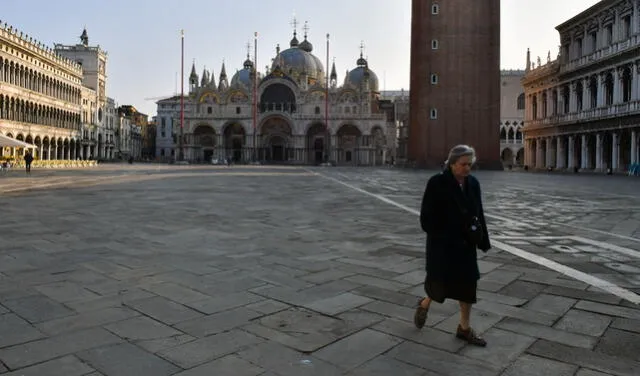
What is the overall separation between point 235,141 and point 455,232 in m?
80.2

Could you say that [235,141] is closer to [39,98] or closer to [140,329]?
[39,98]

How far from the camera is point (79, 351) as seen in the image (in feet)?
11.2

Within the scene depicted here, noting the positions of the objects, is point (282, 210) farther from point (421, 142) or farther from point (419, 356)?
point (421, 142)

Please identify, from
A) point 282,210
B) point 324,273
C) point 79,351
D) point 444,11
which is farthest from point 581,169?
point 79,351

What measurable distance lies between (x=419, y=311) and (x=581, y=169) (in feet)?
149

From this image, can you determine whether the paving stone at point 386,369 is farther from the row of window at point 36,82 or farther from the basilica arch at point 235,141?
the basilica arch at point 235,141

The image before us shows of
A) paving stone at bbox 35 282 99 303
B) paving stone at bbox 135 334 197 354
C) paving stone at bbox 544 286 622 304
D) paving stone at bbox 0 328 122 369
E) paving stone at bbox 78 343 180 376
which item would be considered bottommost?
paving stone at bbox 78 343 180 376

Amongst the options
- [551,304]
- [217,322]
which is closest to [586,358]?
[551,304]

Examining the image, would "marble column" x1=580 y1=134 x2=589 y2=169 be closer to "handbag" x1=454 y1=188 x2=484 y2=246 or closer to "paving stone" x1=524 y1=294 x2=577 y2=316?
"paving stone" x1=524 y1=294 x2=577 y2=316

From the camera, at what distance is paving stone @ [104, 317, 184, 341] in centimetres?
372

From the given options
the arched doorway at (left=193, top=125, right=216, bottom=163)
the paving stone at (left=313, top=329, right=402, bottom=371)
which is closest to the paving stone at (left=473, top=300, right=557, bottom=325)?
the paving stone at (left=313, top=329, right=402, bottom=371)

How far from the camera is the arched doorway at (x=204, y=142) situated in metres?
80.2

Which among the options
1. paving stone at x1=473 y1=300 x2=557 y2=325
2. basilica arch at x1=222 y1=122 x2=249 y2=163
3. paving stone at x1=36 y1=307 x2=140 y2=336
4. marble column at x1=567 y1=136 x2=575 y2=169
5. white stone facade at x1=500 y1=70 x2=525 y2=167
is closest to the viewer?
paving stone at x1=36 y1=307 x2=140 y2=336

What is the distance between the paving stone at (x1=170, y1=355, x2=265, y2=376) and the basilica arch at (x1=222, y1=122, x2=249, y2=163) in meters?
76.7
